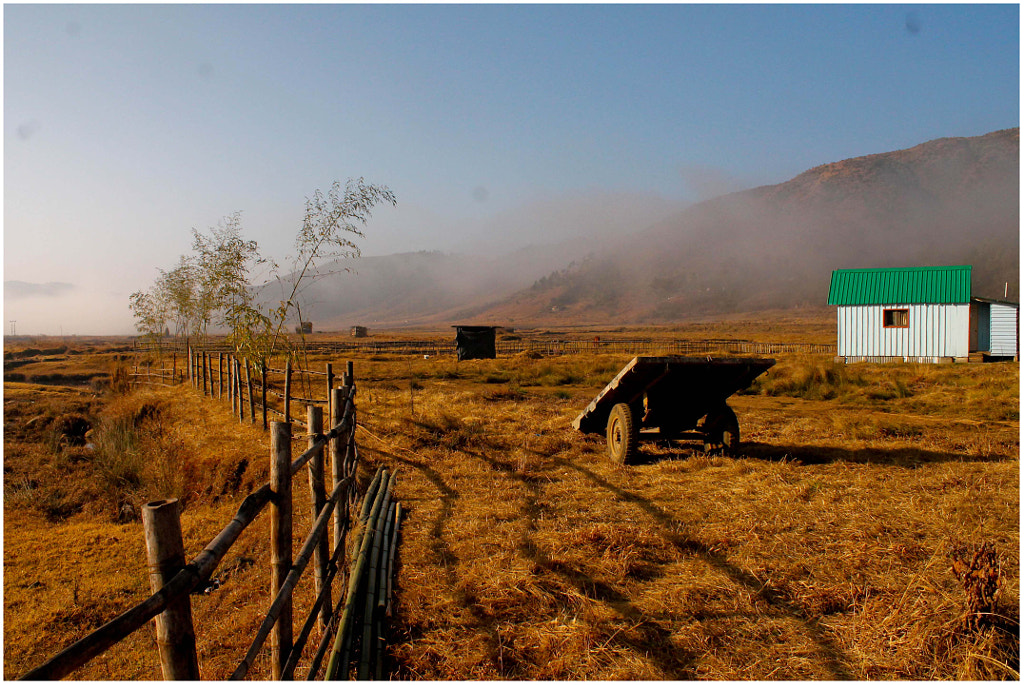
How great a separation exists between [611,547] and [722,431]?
4.11 m

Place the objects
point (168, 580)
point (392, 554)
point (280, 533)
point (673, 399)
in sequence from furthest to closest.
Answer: point (673, 399) < point (392, 554) < point (280, 533) < point (168, 580)

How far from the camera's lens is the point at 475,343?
34688 mm

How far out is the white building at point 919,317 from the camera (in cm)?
2186

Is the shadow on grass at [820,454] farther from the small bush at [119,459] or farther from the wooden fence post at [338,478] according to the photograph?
the small bush at [119,459]

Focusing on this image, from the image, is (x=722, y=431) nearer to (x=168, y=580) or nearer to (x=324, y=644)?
(x=324, y=644)

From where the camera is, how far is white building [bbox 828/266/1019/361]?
21859mm

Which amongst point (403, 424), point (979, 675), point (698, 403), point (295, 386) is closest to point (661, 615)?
point (979, 675)

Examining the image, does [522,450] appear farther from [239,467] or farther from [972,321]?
[972,321]

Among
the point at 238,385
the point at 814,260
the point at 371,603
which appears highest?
the point at 814,260

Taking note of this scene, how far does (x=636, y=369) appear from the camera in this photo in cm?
736

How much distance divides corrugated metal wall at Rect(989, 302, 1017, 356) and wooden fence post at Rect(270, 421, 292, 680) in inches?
1136

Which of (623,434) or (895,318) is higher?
(895,318)

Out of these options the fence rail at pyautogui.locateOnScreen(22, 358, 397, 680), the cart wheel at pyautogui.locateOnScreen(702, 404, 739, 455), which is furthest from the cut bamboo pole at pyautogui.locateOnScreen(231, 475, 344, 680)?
the cart wheel at pyautogui.locateOnScreen(702, 404, 739, 455)

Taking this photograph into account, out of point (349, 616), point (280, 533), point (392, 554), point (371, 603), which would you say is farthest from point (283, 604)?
point (392, 554)
